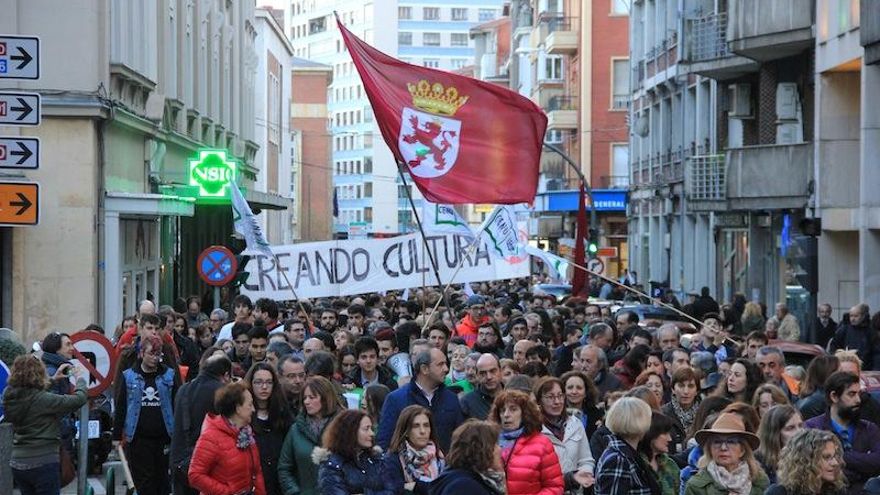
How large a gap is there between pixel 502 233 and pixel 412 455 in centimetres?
1560

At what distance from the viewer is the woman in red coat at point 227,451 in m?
11.4

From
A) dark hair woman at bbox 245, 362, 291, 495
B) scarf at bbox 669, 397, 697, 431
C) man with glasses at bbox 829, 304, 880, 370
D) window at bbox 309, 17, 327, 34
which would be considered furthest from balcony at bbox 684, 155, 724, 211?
window at bbox 309, 17, 327, 34

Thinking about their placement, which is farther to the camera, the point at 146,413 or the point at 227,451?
the point at 146,413

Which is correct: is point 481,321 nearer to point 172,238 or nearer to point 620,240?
point 172,238

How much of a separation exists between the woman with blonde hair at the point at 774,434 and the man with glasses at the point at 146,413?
543cm

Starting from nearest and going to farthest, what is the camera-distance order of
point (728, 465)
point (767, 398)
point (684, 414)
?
1. point (728, 465)
2. point (767, 398)
3. point (684, 414)

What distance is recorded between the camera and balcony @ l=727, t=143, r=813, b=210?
1302 inches

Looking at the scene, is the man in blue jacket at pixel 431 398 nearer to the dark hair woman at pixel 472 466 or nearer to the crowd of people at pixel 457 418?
the crowd of people at pixel 457 418

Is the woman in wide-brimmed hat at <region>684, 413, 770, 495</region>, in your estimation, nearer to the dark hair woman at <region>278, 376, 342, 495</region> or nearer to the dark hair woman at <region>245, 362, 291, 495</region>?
the dark hair woman at <region>278, 376, 342, 495</region>

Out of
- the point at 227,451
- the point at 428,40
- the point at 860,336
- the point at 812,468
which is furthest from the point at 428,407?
the point at 428,40

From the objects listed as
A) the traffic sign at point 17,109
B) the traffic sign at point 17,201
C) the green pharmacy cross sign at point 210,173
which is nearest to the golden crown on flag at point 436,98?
the traffic sign at point 17,201

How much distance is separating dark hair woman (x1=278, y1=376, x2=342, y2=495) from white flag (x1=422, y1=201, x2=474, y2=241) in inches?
579

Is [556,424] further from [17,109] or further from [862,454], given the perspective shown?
[17,109]

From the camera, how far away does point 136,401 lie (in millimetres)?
14289
